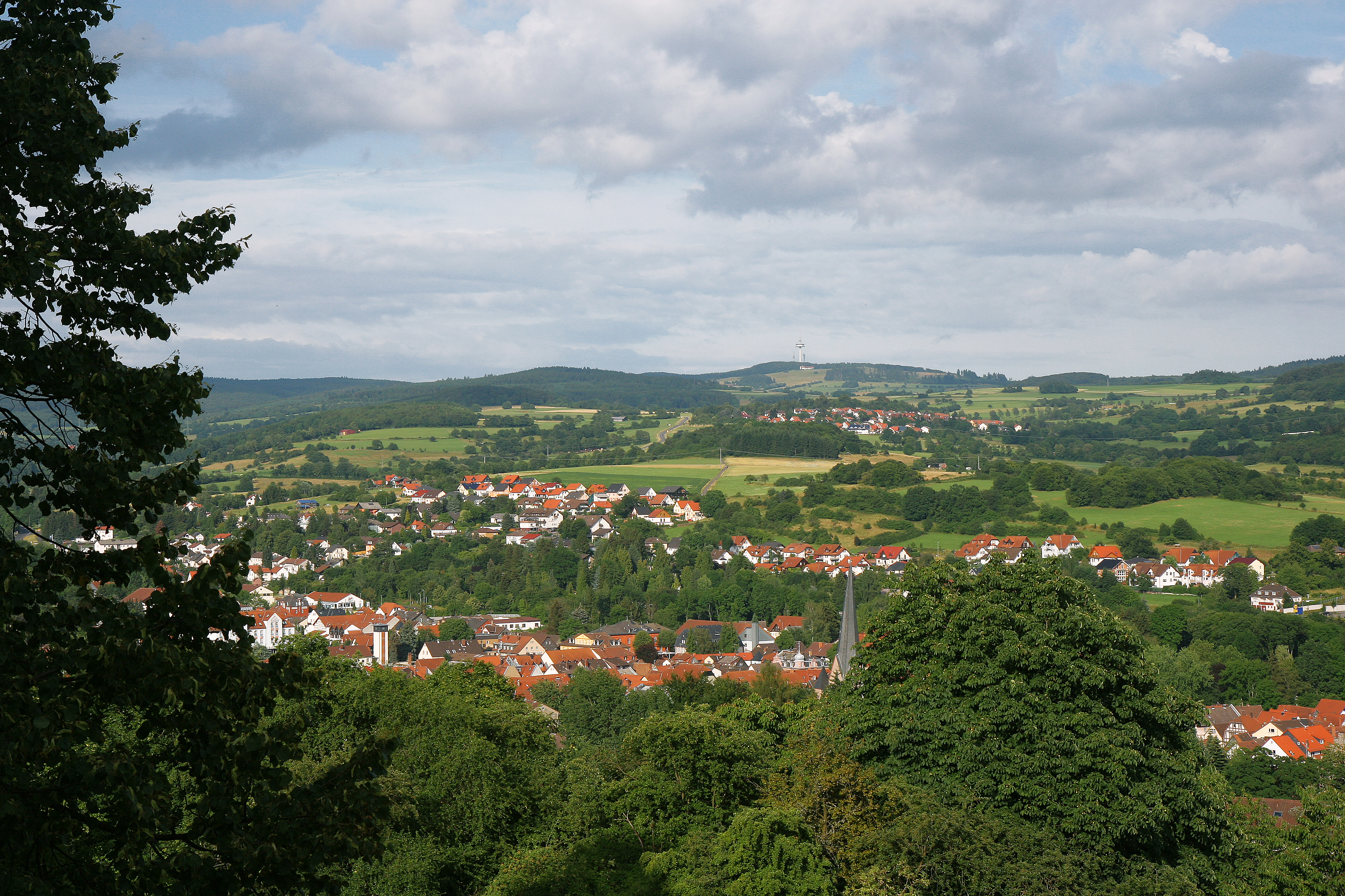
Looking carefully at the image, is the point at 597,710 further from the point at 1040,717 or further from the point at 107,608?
the point at 107,608

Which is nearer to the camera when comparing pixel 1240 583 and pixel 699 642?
pixel 699 642

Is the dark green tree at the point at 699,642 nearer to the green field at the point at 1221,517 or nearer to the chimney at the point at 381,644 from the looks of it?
the chimney at the point at 381,644

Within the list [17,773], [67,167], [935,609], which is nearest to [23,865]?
[17,773]

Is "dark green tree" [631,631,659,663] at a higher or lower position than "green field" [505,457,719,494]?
lower

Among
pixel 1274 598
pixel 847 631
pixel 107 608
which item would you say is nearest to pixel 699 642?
pixel 847 631

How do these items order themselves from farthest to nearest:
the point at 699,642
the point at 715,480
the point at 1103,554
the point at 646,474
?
1. the point at 646,474
2. the point at 715,480
3. the point at 1103,554
4. the point at 699,642

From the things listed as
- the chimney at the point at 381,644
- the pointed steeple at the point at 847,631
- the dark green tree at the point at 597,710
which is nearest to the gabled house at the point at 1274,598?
the pointed steeple at the point at 847,631

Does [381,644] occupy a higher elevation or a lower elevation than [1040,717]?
lower

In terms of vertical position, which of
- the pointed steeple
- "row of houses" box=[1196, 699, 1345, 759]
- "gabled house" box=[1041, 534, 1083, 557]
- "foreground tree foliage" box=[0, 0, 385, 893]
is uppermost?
"foreground tree foliage" box=[0, 0, 385, 893]

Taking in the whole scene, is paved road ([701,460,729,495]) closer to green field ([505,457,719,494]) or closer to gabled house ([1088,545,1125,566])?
green field ([505,457,719,494])

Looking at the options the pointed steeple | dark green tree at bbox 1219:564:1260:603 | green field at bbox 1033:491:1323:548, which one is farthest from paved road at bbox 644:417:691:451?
the pointed steeple

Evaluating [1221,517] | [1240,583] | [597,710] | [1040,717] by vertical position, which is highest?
[1040,717]
